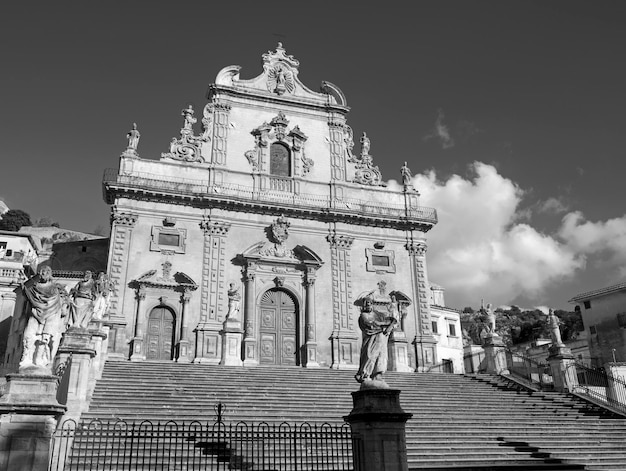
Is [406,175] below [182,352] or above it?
above

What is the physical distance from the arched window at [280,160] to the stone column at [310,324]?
5.82m

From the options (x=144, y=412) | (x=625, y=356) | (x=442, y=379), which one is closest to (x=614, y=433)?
(x=442, y=379)

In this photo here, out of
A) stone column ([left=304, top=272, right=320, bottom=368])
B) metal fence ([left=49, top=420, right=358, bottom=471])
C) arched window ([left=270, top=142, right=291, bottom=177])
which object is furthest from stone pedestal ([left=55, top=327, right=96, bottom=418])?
arched window ([left=270, top=142, right=291, bottom=177])

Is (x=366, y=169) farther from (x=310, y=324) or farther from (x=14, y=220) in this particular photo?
(x=14, y=220)

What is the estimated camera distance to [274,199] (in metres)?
28.0

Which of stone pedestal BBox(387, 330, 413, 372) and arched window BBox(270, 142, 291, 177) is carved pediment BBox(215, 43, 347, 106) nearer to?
arched window BBox(270, 142, 291, 177)

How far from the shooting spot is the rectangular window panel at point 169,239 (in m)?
25.6

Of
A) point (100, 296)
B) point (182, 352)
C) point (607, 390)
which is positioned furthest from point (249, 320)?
point (607, 390)

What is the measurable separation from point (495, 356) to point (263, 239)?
11.8 meters

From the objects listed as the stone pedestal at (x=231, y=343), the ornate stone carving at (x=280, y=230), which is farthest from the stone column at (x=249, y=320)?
the ornate stone carving at (x=280, y=230)

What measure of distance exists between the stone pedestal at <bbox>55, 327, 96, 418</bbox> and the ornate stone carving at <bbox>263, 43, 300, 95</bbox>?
19.5 meters

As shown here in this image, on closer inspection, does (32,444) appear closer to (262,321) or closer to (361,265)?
(262,321)

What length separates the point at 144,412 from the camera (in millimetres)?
14469

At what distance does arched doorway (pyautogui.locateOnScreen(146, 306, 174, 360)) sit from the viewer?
23.9 m
